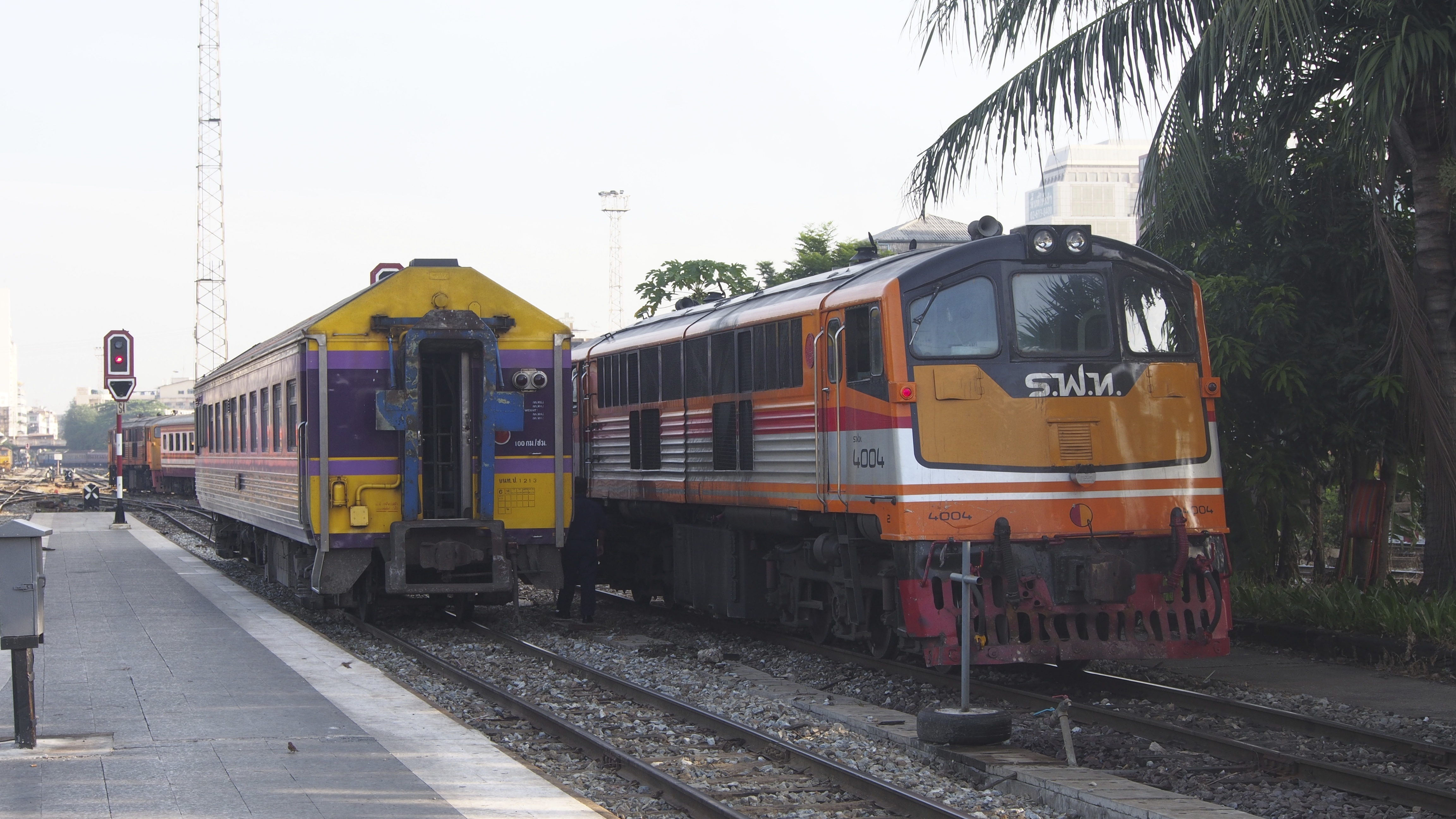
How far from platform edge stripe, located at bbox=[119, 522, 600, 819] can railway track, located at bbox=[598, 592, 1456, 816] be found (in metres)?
3.86

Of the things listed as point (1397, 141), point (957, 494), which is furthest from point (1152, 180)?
point (957, 494)

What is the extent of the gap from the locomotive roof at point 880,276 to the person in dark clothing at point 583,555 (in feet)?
7.37

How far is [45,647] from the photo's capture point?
1220 cm

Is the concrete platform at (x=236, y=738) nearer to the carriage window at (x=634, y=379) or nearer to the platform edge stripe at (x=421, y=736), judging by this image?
the platform edge stripe at (x=421, y=736)

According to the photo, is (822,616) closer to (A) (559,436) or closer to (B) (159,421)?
(A) (559,436)

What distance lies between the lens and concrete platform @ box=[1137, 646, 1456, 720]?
9.89 metres

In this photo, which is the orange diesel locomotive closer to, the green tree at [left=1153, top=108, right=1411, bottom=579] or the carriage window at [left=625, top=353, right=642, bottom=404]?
the green tree at [left=1153, top=108, right=1411, bottom=579]

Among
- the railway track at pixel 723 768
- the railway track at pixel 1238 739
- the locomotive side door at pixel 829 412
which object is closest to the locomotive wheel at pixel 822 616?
the railway track at pixel 1238 739

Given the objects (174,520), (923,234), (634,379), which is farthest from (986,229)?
(923,234)

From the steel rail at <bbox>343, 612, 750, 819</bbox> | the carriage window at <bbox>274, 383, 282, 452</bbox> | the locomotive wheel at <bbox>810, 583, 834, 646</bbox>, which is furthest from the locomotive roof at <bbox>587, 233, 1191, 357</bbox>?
the carriage window at <bbox>274, 383, 282, 452</bbox>

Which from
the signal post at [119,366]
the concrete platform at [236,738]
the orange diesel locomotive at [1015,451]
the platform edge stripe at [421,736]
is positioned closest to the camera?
the concrete platform at [236,738]

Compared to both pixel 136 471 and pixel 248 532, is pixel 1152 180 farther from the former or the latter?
pixel 136 471

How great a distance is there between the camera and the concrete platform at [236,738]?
22.4 ft

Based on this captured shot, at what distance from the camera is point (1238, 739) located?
29.5 feet
